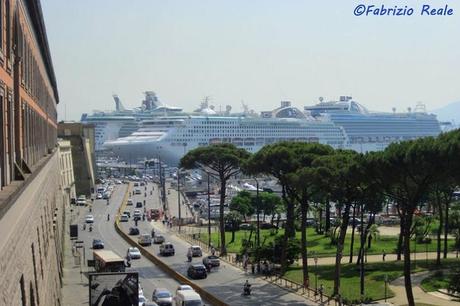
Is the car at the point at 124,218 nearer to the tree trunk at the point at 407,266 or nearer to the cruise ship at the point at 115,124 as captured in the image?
the tree trunk at the point at 407,266

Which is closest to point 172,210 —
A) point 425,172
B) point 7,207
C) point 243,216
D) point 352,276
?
point 243,216

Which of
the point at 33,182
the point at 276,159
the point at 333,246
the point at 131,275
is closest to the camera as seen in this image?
the point at 33,182

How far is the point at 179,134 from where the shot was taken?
111500 mm

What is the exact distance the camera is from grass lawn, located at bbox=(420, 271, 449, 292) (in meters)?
26.8

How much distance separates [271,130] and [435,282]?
8807 cm

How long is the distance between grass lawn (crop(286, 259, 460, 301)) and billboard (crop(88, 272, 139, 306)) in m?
9.47

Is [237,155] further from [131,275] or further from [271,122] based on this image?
[271,122]

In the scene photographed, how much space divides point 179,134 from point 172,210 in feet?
A: 146

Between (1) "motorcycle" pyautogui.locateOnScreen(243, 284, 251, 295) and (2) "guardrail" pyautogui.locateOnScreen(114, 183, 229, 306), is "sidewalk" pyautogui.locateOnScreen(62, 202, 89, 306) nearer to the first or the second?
(2) "guardrail" pyautogui.locateOnScreen(114, 183, 229, 306)

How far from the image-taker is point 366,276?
2959 centimetres

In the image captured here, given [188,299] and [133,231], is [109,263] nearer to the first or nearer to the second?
[188,299]

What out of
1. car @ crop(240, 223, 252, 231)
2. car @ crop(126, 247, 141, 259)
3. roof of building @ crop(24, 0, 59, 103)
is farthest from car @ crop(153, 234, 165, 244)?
roof of building @ crop(24, 0, 59, 103)

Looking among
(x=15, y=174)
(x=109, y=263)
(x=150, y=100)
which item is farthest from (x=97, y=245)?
(x=150, y=100)

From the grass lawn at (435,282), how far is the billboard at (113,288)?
1314 centimetres
